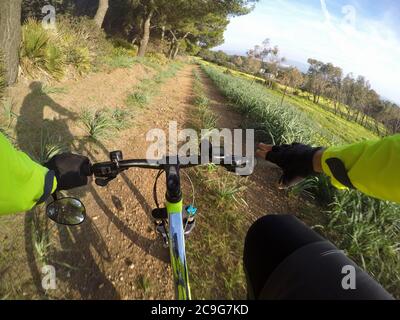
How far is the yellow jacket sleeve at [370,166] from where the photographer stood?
98 cm

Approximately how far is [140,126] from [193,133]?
1366 millimetres

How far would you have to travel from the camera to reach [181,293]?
152 cm

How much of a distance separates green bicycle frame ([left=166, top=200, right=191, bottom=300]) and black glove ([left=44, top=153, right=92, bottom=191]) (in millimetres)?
525

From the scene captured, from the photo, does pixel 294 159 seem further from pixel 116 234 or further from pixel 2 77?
pixel 2 77

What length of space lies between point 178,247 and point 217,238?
1569mm

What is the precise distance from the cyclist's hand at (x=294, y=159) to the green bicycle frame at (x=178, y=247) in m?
0.67

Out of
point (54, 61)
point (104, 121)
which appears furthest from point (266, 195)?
point (54, 61)

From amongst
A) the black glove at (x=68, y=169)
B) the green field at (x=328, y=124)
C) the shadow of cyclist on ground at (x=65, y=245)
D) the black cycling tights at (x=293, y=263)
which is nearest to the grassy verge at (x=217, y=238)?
the shadow of cyclist on ground at (x=65, y=245)

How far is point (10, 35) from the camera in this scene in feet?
16.1

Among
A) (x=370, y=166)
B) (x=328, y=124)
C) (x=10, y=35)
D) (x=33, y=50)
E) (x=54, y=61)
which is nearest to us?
(x=370, y=166)

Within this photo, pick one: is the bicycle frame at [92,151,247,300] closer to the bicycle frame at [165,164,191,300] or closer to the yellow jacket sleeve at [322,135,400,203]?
the bicycle frame at [165,164,191,300]
